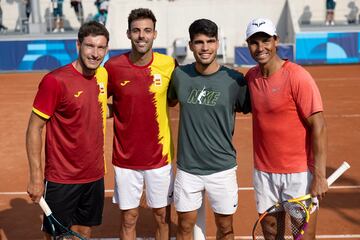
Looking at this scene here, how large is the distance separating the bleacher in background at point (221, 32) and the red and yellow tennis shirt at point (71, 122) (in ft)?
66.9

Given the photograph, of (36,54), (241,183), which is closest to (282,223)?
(241,183)

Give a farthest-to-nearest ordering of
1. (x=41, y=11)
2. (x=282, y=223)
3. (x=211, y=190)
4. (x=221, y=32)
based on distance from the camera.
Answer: (x=41, y=11) < (x=221, y=32) < (x=211, y=190) < (x=282, y=223)

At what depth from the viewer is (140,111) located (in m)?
5.31

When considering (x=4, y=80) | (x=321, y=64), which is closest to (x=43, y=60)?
(x=4, y=80)

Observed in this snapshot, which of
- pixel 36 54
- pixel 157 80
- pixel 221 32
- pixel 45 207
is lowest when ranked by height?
pixel 45 207

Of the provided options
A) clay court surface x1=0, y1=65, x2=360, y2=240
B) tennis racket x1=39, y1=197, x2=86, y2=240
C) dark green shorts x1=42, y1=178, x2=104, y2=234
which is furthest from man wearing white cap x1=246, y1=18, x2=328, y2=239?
clay court surface x1=0, y1=65, x2=360, y2=240

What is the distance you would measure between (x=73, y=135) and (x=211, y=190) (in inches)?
58.7

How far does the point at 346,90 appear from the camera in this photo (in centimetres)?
1778

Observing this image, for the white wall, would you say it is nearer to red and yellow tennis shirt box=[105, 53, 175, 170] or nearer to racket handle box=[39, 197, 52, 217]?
red and yellow tennis shirt box=[105, 53, 175, 170]

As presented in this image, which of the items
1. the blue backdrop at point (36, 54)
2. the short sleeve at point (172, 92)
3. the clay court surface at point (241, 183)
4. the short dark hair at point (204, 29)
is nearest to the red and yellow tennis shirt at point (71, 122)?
the short sleeve at point (172, 92)

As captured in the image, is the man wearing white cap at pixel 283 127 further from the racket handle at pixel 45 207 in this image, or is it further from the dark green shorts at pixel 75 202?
the racket handle at pixel 45 207

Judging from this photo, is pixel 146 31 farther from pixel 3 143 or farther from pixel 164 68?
pixel 3 143

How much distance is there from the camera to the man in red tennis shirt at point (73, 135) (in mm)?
4656

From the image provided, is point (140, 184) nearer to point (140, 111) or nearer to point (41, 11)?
point (140, 111)
